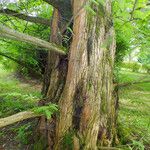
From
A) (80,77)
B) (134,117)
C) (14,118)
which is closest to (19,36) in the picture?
(14,118)

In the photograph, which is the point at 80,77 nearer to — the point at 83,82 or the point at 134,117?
the point at 83,82

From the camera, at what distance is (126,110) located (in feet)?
22.4

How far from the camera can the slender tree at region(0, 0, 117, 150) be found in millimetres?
3170

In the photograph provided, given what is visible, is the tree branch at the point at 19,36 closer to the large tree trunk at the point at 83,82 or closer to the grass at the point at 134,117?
the large tree trunk at the point at 83,82

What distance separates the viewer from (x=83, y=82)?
3191mm

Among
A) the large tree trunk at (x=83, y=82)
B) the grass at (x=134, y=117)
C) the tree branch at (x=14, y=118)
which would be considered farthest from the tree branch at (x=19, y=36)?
the grass at (x=134, y=117)

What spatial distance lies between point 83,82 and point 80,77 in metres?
0.07

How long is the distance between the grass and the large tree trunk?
1.47ft

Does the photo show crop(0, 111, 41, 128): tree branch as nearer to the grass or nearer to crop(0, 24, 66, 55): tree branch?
crop(0, 24, 66, 55): tree branch

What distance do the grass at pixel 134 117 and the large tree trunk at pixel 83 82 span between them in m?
0.45

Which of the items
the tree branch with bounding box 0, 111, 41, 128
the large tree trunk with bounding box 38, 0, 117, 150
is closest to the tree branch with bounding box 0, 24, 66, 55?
the large tree trunk with bounding box 38, 0, 117, 150

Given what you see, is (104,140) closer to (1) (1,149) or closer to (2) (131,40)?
(1) (1,149)

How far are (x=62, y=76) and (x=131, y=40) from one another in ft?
5.61

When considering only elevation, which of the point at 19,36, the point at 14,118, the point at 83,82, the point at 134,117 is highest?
the point at 19,36
